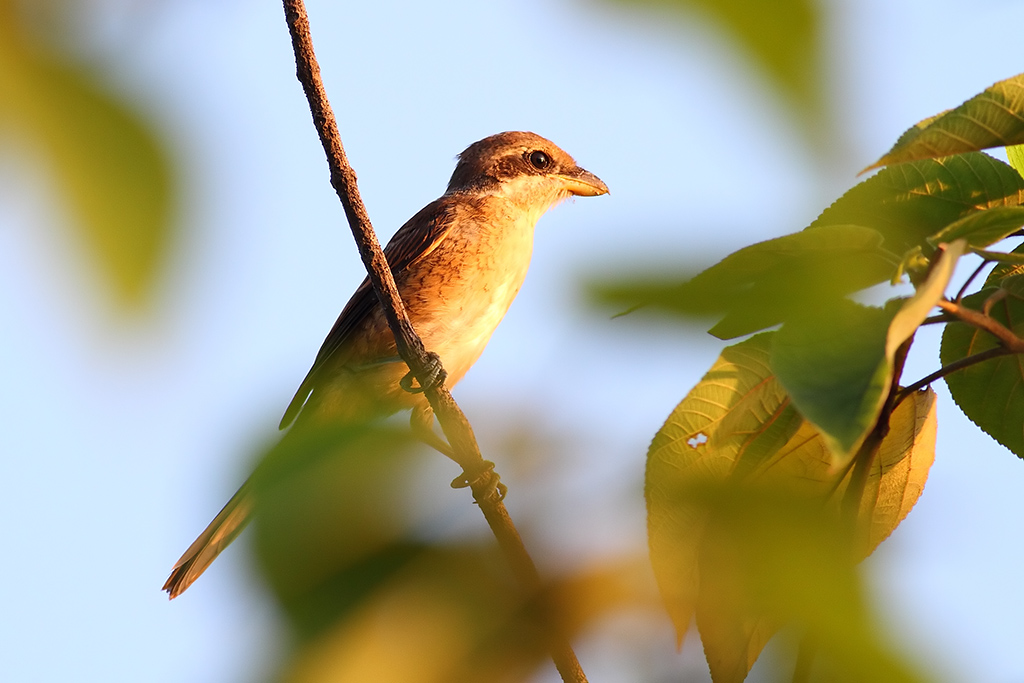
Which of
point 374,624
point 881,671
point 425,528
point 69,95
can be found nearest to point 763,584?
point 881,671

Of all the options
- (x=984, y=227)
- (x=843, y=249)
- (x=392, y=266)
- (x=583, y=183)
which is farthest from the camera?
(x=583, y=183)

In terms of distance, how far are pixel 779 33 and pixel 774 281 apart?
516 mm

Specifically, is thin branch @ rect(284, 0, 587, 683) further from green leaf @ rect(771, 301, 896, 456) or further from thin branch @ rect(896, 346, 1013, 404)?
thin branch @ rect(896, 346, 1013, 404)

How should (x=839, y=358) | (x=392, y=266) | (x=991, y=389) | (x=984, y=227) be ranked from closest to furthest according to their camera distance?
(x=839, y=358) → (x=984, y=227) → (x=991, y=389) → (x=392, y=266)

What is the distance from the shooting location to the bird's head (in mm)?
6715

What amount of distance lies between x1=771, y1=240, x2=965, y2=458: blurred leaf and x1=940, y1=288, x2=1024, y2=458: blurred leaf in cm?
103

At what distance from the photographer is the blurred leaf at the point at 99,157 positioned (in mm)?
611

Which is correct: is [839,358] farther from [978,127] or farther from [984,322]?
[978,127]

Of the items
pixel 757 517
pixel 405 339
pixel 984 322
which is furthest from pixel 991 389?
pixel 405 339

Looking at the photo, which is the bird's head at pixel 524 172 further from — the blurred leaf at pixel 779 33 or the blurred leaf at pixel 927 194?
the blurred leaf at pixel 779 33

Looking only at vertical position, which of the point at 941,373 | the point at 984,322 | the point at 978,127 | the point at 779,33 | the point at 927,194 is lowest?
the point at 941,373

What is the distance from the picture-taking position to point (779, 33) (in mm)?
595

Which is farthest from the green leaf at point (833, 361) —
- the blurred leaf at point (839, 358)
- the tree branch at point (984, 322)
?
the tree branch at point (984, 322)

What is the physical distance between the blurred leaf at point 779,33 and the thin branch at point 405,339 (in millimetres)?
717
